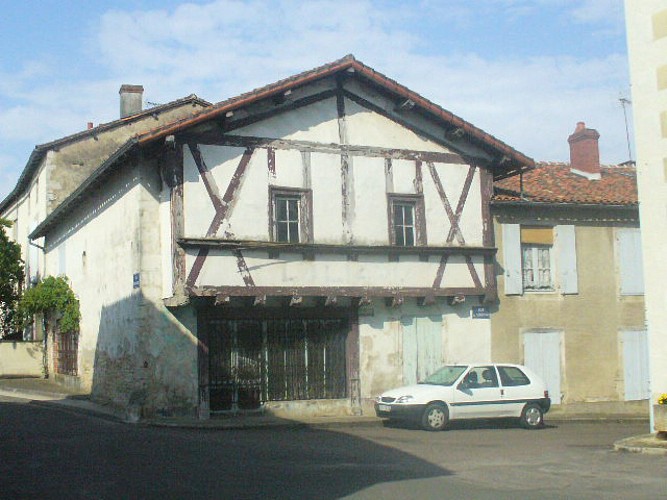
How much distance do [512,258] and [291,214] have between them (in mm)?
5934

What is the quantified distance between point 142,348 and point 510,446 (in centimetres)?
781

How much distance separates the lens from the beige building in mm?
15445

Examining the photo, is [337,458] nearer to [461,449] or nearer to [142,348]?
[461,449]

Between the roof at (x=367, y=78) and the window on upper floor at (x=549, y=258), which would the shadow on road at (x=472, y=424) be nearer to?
the window on upper floor at (x=549, y=258)

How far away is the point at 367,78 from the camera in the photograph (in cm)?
2028

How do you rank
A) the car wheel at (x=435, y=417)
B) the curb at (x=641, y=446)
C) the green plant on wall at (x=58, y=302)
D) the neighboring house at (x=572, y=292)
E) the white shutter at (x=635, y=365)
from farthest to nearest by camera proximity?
the green plant on wall at (x=58, y=302) → the white shutter at (x=635, y=365) → the neighboring house at (x=572, y=292) → the car wheel at (x=435, y=417) → the curb at (x=641, y=446)

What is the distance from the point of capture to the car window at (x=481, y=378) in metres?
18.1

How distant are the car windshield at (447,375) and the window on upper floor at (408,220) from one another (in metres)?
3.21

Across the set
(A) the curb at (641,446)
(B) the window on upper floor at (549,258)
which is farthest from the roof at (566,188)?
(A) the curb at (641,446)

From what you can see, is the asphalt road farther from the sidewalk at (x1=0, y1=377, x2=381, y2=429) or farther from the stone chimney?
the stone chimney

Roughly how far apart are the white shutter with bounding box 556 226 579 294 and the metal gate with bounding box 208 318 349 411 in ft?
19.3

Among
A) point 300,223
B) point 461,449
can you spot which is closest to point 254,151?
point 300,223

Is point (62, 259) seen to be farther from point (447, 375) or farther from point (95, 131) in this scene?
point (447, 375)

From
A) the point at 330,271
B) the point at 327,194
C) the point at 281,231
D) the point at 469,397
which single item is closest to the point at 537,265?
the point at 469,397
